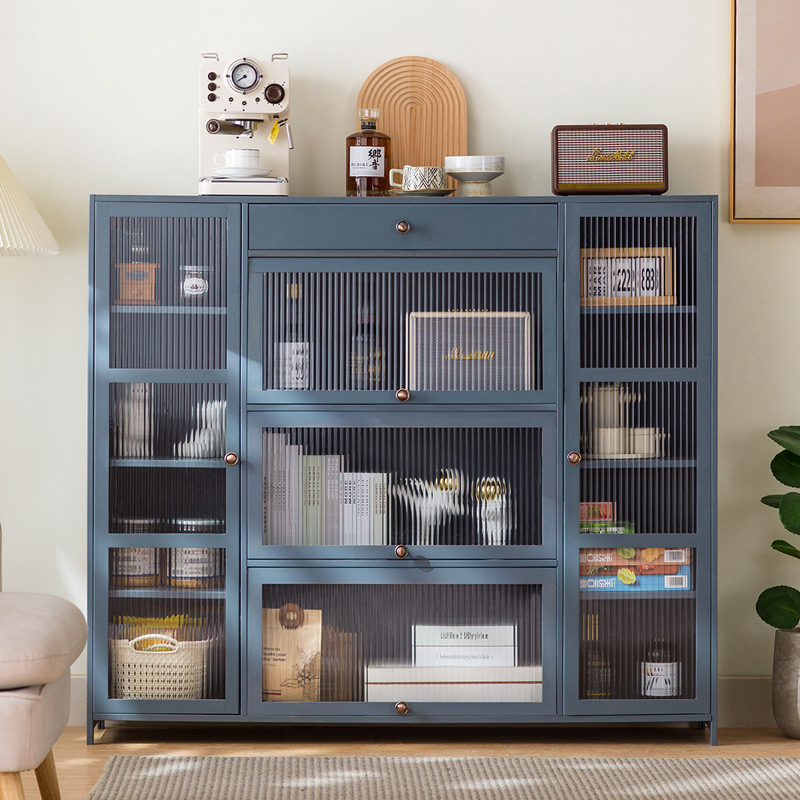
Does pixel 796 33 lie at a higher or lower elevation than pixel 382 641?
higher

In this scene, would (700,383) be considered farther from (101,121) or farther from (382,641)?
(101,121)

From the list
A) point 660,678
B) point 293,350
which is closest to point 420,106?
point 293,350

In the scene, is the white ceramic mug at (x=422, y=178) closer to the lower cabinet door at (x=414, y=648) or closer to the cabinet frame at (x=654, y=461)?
the cabinet frame at (x=654, y=461)

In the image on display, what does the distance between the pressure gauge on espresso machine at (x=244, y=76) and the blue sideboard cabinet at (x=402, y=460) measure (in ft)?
1.22

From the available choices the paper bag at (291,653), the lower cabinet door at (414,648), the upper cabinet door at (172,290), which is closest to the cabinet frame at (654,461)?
the lower cabinet door at (414,648)

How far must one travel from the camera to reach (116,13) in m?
2.81

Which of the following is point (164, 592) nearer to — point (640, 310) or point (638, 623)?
point (638, 623)

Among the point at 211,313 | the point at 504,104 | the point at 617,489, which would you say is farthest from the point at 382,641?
the point at 504,104

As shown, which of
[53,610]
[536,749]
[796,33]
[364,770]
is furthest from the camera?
[796,33]

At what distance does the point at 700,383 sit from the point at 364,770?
4.66ft

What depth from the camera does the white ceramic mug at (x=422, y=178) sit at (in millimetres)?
2570

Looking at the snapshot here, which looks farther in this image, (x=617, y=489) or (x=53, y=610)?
(x=617, y=489)

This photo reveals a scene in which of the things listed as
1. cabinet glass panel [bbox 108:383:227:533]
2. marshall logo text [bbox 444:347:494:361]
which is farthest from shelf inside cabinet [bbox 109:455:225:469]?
marshall logo text [bbox 444:347:494:361]

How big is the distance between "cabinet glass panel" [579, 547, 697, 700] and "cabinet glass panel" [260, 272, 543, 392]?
580 millimetres
